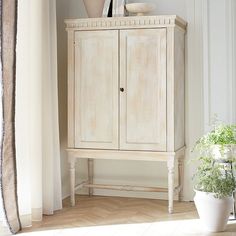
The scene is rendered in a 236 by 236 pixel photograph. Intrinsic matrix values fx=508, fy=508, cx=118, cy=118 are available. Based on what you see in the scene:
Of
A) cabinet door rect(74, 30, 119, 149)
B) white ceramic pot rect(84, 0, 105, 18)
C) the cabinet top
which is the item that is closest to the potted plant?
cabinet door rect(74, 30, 119, 149)

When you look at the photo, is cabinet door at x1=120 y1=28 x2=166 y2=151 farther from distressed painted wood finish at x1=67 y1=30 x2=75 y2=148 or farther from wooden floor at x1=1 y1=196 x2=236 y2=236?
wooden floor at x1=1 y1=196 x2=236 y2=236

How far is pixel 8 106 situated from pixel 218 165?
63.0 inches

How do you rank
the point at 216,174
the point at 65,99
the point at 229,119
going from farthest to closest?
1. the point at 65,99
2. the point at 229,119
3. the point at 216,174

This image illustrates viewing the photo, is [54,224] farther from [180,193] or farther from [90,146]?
[180,193]

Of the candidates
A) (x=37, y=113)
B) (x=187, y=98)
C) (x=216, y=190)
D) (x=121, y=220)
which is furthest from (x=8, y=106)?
(x=187, y=98)

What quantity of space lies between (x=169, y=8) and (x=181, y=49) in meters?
0.46

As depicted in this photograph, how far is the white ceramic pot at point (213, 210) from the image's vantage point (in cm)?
363

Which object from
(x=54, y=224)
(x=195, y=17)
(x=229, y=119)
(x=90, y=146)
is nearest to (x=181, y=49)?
(x=195, y=17)

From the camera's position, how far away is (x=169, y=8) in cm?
471

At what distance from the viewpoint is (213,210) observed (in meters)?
3.65

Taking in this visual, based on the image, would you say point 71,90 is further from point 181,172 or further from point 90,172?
point 181,172

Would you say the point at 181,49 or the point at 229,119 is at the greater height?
the point at 181,49

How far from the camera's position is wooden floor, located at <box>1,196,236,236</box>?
3699mm

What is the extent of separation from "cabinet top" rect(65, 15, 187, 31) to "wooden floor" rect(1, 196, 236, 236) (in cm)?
156
